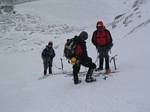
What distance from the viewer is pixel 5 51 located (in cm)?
3725

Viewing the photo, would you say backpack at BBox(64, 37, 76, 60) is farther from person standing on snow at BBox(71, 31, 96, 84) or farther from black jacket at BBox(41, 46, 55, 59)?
black jacket at BBox(41, 46, 55, 59)

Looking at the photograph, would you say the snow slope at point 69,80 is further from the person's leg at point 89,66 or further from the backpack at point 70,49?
the backpack at point 70,49

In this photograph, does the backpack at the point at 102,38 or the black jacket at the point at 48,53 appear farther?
the black jacket at the point at 48,53

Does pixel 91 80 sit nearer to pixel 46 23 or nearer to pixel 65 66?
pixel 65 66

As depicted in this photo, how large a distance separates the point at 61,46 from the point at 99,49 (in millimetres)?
18214

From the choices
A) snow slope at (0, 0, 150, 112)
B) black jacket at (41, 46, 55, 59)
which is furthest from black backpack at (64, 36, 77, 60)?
black jacket at (41, 46, 55, 59)

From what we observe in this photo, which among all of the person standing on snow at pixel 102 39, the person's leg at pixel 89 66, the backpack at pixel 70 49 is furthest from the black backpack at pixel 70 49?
the person standing on snow at pixel 102 39

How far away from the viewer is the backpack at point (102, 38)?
1389 centimetres

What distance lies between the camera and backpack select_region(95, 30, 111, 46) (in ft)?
45.6

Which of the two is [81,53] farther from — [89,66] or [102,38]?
[102,38]

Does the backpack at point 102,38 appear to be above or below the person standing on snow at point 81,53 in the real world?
above

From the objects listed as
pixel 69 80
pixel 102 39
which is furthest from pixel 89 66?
pixel 69 80

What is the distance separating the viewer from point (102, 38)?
Answer: 14.0 meters

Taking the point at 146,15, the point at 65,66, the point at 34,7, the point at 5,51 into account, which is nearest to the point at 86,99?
the point at 65,66
